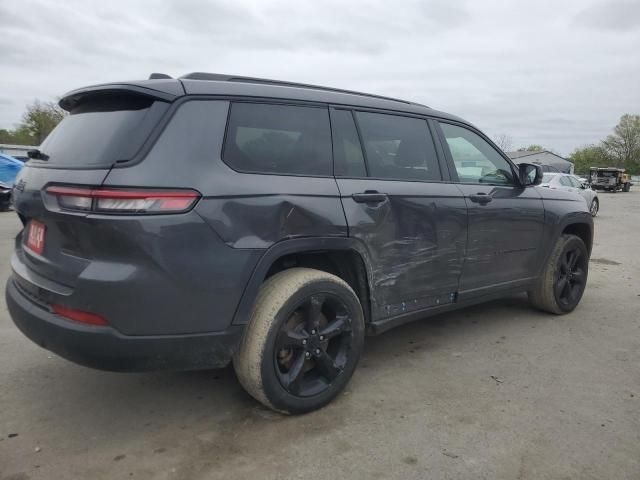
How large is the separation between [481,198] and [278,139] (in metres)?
1.81

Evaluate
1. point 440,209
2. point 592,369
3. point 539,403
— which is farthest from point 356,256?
point 592,369

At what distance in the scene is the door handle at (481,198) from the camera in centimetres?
379

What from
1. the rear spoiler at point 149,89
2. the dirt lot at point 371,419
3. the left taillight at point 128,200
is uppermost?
the rear spoiler at point 149,89

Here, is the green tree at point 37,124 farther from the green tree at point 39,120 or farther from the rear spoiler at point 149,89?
the rear spoiler at point 149,89

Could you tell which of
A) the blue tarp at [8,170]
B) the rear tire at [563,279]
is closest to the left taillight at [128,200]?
the rear tire at [563,279]

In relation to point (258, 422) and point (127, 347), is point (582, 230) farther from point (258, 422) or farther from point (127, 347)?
point (127, 347)

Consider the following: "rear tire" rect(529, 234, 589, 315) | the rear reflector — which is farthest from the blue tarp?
"rear tire" rect(529, 234, 589, 315)

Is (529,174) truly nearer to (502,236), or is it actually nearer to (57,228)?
(502,236)

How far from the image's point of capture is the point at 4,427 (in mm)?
2717

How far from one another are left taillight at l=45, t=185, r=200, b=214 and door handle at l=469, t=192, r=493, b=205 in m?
2.24

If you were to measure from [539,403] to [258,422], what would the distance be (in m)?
1.72

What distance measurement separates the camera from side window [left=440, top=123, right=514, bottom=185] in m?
3.90

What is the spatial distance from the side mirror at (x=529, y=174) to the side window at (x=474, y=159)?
0.11 meters

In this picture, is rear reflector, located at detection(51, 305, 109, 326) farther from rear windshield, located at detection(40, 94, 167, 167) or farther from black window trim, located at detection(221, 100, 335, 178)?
black window trim, located at detection(221, 100, 335, 178)
